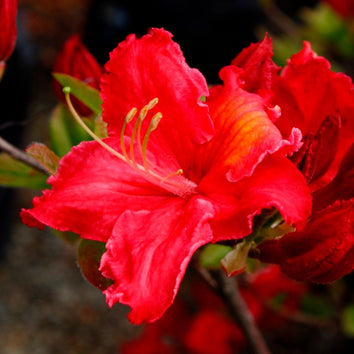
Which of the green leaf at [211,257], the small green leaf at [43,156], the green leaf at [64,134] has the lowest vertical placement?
the green leaf at [64,134]

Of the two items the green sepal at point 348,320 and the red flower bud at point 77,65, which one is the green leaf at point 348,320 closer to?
the green sepal at point 348,320

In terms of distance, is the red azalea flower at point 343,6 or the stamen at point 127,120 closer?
the stamen at point 127,120

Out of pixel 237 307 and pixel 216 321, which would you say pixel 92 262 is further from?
pixel 216 321

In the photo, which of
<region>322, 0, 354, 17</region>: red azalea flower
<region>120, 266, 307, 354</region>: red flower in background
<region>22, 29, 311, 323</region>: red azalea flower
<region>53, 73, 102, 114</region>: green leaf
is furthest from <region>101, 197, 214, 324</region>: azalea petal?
<region>322, 0, 354, 17</region>: red azalea flower

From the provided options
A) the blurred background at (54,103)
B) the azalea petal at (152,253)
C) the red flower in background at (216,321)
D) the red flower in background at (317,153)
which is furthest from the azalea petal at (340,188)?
the blurred background at (54,103)

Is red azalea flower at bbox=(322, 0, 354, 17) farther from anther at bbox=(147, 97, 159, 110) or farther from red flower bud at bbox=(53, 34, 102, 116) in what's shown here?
anther at bbox=(147, 97, 159, 110)

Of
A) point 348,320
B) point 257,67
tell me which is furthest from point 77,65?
point 348,320

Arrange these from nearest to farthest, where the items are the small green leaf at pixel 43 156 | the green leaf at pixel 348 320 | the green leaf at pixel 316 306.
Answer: the small green leaf at pixel 43 156, the green leaf at pixel 348 320, the green leaf at pixel 316 306
